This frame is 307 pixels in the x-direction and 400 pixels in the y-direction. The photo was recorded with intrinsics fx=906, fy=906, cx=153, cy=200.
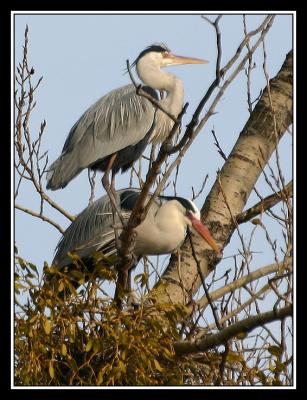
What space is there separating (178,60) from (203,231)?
86.7 inches

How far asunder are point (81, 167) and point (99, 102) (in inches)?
25.2

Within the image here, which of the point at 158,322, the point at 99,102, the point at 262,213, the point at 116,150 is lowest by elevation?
the point at 158,322

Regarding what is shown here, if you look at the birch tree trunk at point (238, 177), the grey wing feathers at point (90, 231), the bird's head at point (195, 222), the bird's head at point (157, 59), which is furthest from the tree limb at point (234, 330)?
the bird's head at point (157, 59)

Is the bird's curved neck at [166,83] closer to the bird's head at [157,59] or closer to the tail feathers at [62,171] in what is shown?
the bird's head at [157,59]

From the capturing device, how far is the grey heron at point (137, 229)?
453 centimetres

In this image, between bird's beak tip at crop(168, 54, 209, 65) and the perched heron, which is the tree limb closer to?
the perched heron

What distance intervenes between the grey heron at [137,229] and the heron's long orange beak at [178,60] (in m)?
1.67

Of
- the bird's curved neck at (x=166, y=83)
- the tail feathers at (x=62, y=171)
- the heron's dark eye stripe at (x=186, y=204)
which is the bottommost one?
the heron's dark eye stripe at (x=186, y=204)

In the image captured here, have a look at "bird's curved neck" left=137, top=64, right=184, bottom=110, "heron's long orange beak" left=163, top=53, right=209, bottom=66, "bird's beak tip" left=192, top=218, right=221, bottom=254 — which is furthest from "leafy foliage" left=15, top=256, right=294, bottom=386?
"heron's long orange beak" left=163, top=53, right=209, bottom=66

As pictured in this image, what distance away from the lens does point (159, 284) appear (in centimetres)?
386

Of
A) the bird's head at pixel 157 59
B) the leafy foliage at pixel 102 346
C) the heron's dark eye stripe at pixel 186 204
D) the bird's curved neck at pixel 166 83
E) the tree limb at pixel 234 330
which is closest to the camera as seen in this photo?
the tree limb at pixel 234 330

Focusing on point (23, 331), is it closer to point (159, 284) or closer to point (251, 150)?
point (159, 284)

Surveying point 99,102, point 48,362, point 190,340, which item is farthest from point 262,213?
point 99,102

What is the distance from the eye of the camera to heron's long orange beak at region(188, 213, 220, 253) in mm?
4336
